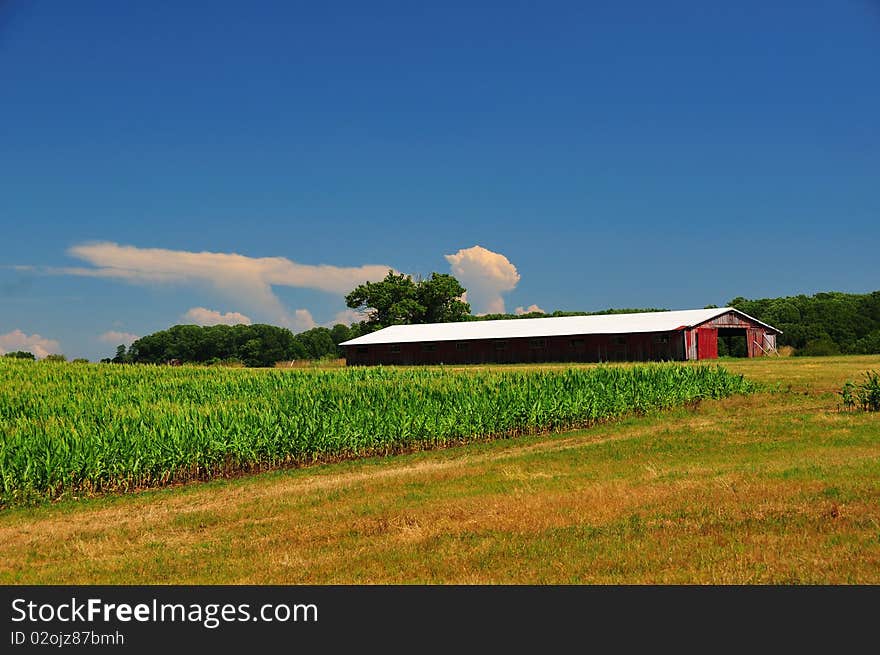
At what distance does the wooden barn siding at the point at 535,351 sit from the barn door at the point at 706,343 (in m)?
2.03

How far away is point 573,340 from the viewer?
219 feet

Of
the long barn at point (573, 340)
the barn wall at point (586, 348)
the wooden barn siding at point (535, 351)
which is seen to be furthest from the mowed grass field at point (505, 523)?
the wooden barn siding at point (535, 351)

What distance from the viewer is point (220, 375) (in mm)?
38031

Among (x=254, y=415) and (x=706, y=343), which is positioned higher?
(x=706, y=343)

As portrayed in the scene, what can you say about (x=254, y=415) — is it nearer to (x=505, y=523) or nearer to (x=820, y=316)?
(x=505, y=523)

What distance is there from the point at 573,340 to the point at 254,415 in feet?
159

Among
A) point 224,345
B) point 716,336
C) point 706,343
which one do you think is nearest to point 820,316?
point 716,336

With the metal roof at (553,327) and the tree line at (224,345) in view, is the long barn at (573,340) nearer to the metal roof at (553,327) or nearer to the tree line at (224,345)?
the metal roof at (553,327)

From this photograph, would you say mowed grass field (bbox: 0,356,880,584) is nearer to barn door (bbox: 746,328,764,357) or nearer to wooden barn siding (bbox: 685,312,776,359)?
wooden barn siding (bbox: 685,312,776,359)

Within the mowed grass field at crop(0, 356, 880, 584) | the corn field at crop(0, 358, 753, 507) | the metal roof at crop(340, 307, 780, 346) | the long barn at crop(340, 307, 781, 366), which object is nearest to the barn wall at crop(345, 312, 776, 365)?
the long barn at crop(340, 307, 781, 366)

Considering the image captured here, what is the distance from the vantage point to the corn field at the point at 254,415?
17.9m

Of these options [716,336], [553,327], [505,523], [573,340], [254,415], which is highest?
[553,327]

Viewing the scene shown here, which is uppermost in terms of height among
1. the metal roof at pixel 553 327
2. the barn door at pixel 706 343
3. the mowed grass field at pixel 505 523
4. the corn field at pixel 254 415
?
the metal roof at pixel 553 327
